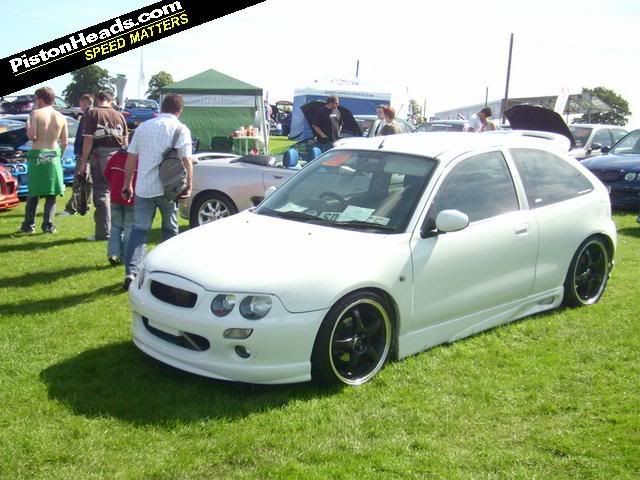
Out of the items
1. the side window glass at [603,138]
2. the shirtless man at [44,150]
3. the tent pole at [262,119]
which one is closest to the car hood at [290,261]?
the shirtless man at [44,150]

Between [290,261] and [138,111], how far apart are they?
28964 millimetres

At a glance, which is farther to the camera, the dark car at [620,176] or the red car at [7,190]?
the dark car at [620,176]

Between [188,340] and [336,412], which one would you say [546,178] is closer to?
[336,412]

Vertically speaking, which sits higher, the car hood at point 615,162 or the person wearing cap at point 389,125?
the person wearing cap at point 389,125

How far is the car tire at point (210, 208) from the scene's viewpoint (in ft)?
29.0

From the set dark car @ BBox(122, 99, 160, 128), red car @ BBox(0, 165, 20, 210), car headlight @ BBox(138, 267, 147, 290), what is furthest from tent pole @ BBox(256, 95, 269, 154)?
car headlight @ BBox(138, 267, 147, 290)

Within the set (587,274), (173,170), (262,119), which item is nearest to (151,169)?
(173,170)

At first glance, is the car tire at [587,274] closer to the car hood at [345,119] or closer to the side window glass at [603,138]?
the car hood at [345,119]

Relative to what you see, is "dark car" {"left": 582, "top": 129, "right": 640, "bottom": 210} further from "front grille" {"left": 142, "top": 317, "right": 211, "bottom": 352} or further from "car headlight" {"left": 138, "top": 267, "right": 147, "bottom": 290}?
"front grille" {"left": 142, "top": 317, "right": 211, "bottom": 352}

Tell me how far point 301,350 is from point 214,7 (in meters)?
3.52

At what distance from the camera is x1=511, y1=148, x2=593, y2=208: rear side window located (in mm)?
5465

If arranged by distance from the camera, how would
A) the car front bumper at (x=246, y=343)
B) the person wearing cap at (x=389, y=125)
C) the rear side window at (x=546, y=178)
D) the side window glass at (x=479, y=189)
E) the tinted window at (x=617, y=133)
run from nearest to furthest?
the car front bumper at (x=246, y=343) → the side window glass at (x=479, y=189) → the rear side window at (x=546, y=178) → the person wearing cap at (x=389, y=125) → the tinted window at (x=617, y=133)

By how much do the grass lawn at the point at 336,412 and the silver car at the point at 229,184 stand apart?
131 inches

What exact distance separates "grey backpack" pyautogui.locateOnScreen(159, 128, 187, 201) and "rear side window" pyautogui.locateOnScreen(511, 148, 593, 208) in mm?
2906
